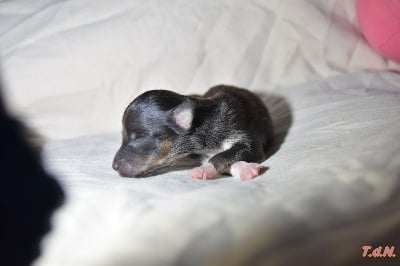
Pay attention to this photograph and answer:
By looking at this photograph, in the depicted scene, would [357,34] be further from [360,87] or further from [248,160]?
[248,160]

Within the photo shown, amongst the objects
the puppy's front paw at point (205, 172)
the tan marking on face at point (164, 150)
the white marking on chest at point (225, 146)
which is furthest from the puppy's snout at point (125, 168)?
the white marking on chest at point (225, 146)

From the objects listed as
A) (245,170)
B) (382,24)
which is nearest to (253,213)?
(245,170)

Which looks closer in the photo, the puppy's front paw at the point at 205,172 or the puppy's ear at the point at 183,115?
the puppy's front paw at the point at 205,172

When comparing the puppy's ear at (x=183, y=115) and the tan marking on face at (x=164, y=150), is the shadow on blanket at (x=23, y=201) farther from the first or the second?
the puppy's ear at (x=183, y=115)

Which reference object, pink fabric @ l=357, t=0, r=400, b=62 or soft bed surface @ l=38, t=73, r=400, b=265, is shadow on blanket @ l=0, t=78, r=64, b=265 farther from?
pink fabric @ l=357, t=0, r=400, b=62

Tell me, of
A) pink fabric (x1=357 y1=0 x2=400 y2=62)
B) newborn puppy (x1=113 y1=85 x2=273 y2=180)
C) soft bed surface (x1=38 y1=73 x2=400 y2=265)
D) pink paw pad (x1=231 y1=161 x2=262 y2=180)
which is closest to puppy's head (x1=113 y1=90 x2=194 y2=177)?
newborn puppy (x1=113 y1=85 x2=273 y2=180)

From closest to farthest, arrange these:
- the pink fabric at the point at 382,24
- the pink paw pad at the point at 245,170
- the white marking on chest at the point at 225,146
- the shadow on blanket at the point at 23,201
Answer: the shadow on blanket at the point at 23,201, the pink paw pad at the point at 245,170, the white marking on chest at the point at 225,146, the pink fabric at the point at 382,24

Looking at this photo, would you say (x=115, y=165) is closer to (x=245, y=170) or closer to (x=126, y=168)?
(x=126, y=168)
